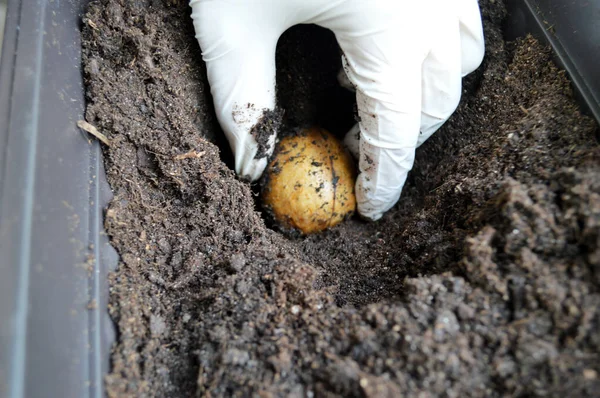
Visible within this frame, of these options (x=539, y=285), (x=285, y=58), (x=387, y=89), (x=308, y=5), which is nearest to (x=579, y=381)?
(x=539, y=285)

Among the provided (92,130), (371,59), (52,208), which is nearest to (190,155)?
(92,130)

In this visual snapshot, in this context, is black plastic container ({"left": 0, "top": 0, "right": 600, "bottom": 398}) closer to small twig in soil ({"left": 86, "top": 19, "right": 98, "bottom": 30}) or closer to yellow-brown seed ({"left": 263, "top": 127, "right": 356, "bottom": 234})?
small twig in soil ({"left": 86, "top": 19, "right": 98, "bottom": 30})

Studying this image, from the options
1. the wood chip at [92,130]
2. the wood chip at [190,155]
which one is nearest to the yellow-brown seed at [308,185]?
the wood chip at [190,155]

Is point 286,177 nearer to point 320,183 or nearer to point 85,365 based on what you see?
point 320,183

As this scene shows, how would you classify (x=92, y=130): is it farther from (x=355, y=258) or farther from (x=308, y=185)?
(x=355, y=258)

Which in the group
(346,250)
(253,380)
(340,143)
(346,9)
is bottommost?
(346,250)

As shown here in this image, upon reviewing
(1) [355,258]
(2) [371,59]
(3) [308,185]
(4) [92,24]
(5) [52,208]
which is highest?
(4) [92,24]
